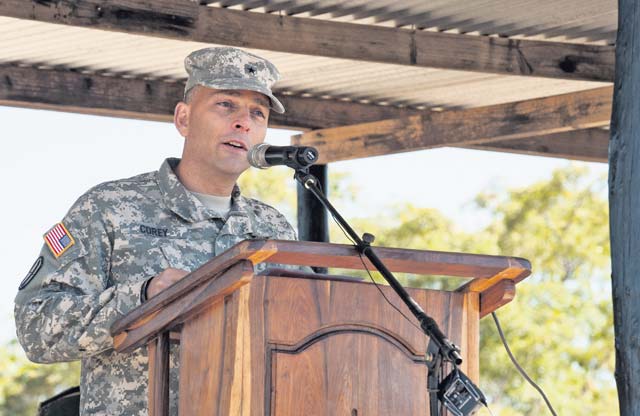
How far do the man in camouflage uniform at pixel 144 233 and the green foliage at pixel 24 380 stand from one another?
19457 millimetres

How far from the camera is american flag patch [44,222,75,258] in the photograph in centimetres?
357

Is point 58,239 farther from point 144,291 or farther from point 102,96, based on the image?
point 102,96

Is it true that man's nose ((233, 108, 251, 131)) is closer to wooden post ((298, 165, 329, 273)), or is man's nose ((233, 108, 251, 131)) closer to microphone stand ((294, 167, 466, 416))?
microphone stand ((294, 167, 466, 416))

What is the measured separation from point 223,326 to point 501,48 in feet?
12.1

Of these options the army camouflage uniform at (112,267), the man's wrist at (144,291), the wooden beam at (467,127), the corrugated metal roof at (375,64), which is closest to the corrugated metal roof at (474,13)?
the corrugated metal roof at (375,64)

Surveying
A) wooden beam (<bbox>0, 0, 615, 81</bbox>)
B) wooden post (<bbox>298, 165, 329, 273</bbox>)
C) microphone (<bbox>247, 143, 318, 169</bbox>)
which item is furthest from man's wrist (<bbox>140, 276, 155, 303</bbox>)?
wooden post (<bbox>298, 165, 329, 273</bbox>)

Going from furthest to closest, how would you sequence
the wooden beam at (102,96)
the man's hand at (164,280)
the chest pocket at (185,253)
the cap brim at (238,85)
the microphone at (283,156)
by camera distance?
the wooden beam at (102,96)
the cap brim at (238,85)
the chest pocket at (185,253)
the man's hand at (164,280)
the microphone at (283,156)

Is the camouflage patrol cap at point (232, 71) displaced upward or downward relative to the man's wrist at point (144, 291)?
upward

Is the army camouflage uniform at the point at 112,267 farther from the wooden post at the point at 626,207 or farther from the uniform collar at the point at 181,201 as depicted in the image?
the wooden post at the point at 626,207

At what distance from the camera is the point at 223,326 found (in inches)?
113

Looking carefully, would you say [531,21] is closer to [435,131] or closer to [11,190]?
[435,131]

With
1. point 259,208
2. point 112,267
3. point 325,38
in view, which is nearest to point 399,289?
point 112,267

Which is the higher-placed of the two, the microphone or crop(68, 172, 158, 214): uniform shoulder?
crop(68, 172, 158, 214): uniform shoulder

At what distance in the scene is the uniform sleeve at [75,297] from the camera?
3307 millimetres
